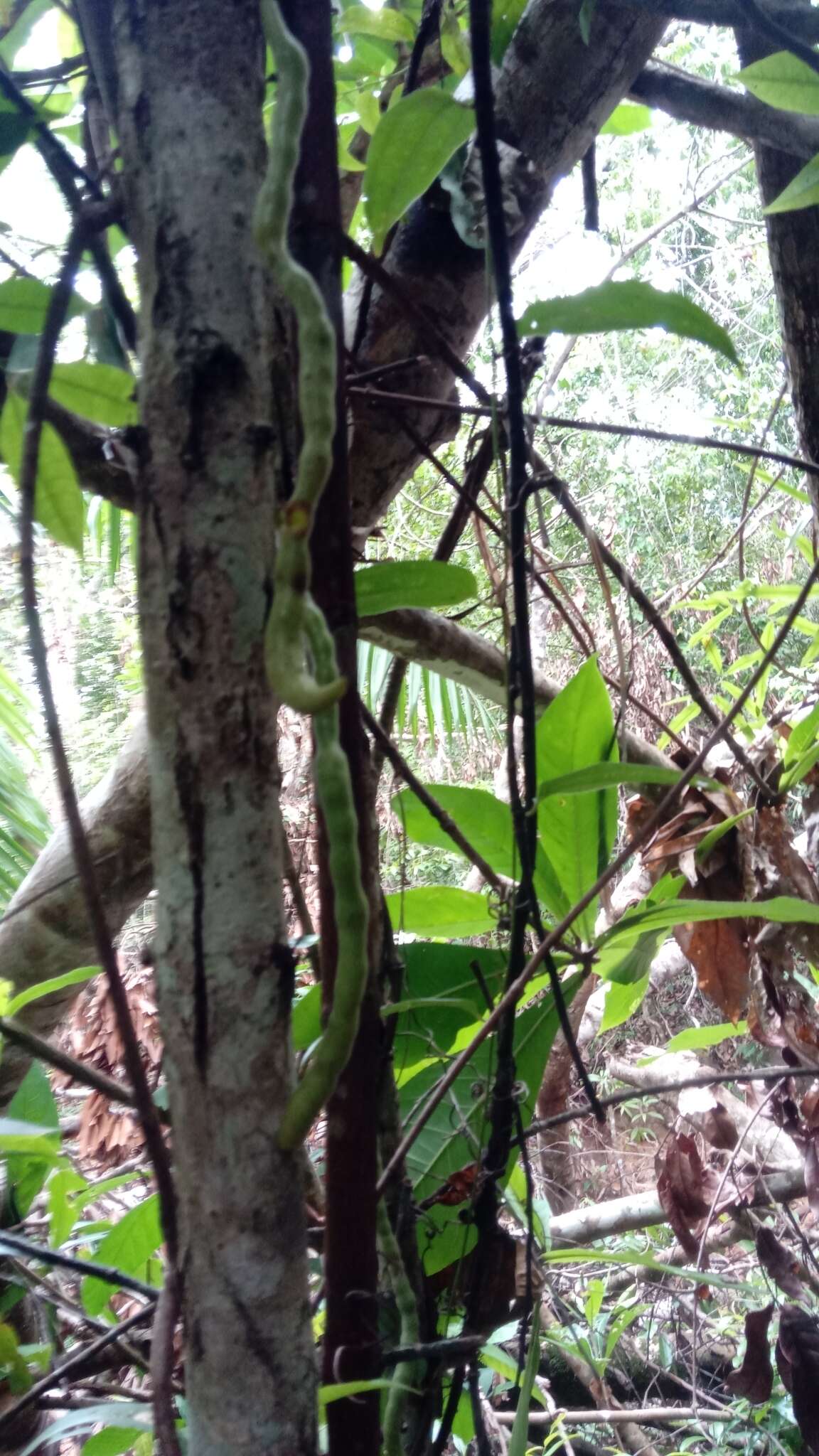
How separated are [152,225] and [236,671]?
12 centimetres

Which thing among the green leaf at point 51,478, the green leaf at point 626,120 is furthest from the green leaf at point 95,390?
the green leaf at point 626,120

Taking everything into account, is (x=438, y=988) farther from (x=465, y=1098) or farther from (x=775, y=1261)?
(x=775, y=1261)

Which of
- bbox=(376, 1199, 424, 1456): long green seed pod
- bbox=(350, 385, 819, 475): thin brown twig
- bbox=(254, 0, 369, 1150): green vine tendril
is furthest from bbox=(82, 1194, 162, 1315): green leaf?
bbox=(350, 385, 819, 475): thin brown twig

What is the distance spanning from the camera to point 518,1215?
437 mm

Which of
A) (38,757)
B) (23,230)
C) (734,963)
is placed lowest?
(734,963)

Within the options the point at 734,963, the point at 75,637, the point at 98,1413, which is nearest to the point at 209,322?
the point at 98,1413

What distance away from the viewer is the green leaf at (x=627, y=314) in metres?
0.28

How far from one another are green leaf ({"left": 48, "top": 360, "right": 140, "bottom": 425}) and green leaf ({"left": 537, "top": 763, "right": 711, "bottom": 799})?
0.68 feet

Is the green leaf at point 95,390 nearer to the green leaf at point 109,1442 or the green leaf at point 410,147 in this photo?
the green leaf at point 410,147

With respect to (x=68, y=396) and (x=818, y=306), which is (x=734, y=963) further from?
(x=68, y=396)

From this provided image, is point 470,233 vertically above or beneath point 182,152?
above

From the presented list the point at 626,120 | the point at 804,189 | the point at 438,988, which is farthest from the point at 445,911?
the point at 626,120

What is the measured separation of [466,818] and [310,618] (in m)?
0.27

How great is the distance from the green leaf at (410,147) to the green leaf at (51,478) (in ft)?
0.48
